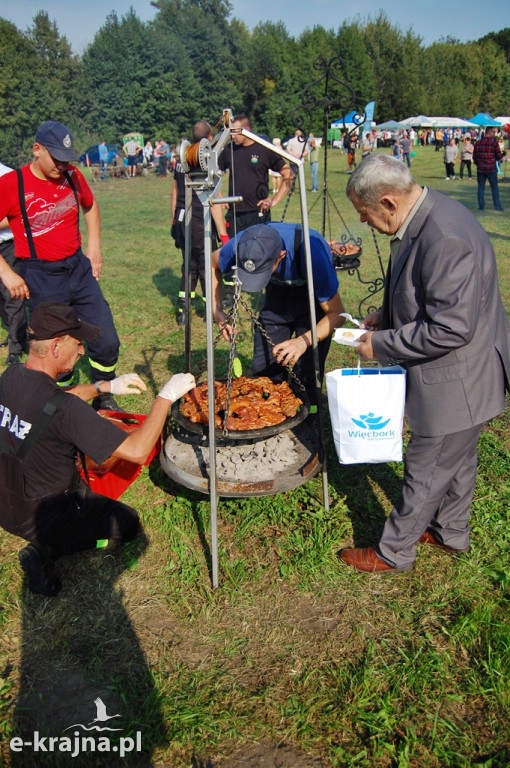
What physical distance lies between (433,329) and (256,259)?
126 centimetres

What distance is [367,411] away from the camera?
2910 millimetres

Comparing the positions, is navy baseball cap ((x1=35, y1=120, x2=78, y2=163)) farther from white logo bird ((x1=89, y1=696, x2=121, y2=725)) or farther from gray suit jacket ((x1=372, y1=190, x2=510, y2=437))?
white logo bird ((x1=89, y1=696, x2=121, y2=725))

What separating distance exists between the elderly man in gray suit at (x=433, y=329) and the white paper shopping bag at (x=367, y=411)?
0.28 feet

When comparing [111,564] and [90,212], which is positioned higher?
[90,212]

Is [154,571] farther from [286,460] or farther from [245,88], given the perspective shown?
[245,88]

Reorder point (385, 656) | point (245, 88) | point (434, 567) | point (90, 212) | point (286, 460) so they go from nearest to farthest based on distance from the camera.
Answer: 1. point (385, 656)
2. point (434, 567)
3. point (286, 460)
4. point (90, 212)
5. point (245, 88)

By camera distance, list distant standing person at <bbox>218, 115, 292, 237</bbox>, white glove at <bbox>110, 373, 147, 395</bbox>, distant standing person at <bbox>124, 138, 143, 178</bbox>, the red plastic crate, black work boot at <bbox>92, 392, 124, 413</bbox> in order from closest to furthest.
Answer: white glove at <bbox>110, 373, 147, 395</bbox> < the red plastic crate < black work boot at <bbox>92, 392, 124, 413</bbox> < distant standing person at <bbox>218, 115, 292, 237</bbox> < distant standing person at <bbox>124, 138, 143, 178</bbox>

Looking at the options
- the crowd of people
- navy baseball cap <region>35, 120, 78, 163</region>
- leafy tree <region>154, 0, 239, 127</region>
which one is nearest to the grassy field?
the crowd of people

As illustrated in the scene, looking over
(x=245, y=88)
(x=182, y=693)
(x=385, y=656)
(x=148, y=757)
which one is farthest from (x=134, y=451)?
(x=245, y=88)

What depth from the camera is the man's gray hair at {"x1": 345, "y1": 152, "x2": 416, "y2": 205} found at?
2.62 meters

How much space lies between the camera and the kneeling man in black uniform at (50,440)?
288 centimetres

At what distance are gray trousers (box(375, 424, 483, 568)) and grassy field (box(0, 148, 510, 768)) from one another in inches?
10.6

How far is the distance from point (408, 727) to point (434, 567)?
→ 107 centimetres

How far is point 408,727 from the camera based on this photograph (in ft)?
8.13
